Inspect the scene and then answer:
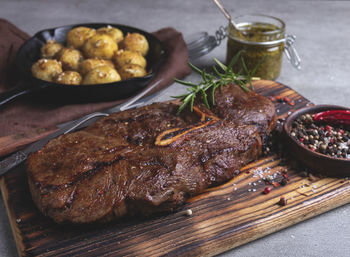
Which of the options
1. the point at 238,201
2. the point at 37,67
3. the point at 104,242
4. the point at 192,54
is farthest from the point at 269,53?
the point at 104,242

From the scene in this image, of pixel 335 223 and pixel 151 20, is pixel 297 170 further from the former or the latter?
pixel 151 20

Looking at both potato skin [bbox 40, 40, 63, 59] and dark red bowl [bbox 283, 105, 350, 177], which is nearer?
dark red bowl [bbox 283, 105, 350, 177]

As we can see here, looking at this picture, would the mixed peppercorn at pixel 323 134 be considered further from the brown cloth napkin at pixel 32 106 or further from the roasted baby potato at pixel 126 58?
the roasted baby potato at pixel 126 58

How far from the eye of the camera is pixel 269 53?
3.99m

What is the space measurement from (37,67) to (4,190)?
4.64 feet

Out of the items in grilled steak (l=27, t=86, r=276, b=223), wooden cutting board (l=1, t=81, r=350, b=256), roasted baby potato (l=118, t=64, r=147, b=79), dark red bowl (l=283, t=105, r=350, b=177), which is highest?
roasted baby potato (l=118, t=64, r=147, b=79)

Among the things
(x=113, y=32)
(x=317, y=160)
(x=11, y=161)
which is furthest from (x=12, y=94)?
(x=317, y=160)

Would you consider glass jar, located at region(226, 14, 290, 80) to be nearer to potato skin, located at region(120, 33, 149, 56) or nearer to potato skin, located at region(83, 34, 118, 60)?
potato skin, located at region(120, 33, 149, 56)

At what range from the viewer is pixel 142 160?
2510mm

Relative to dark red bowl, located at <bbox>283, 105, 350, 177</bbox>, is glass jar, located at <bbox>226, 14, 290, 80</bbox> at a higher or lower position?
higher

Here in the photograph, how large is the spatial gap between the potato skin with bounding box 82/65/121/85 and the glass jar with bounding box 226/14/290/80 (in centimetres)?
135

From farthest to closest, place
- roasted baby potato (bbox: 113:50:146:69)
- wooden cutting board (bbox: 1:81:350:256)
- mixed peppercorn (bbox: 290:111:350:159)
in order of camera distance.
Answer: roasted baby potato (bbox: 113:50:146:69)
mixed peppercorn (bbox: 290:111:350:159)
wooden cutting board (bbox: 1:81:350:256)

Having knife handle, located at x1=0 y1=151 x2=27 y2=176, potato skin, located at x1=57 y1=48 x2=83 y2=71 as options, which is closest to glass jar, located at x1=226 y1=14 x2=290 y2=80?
potato skin, located at x1=57 y1=48 x2=83 y2=71

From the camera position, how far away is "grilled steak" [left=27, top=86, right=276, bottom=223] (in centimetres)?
233
